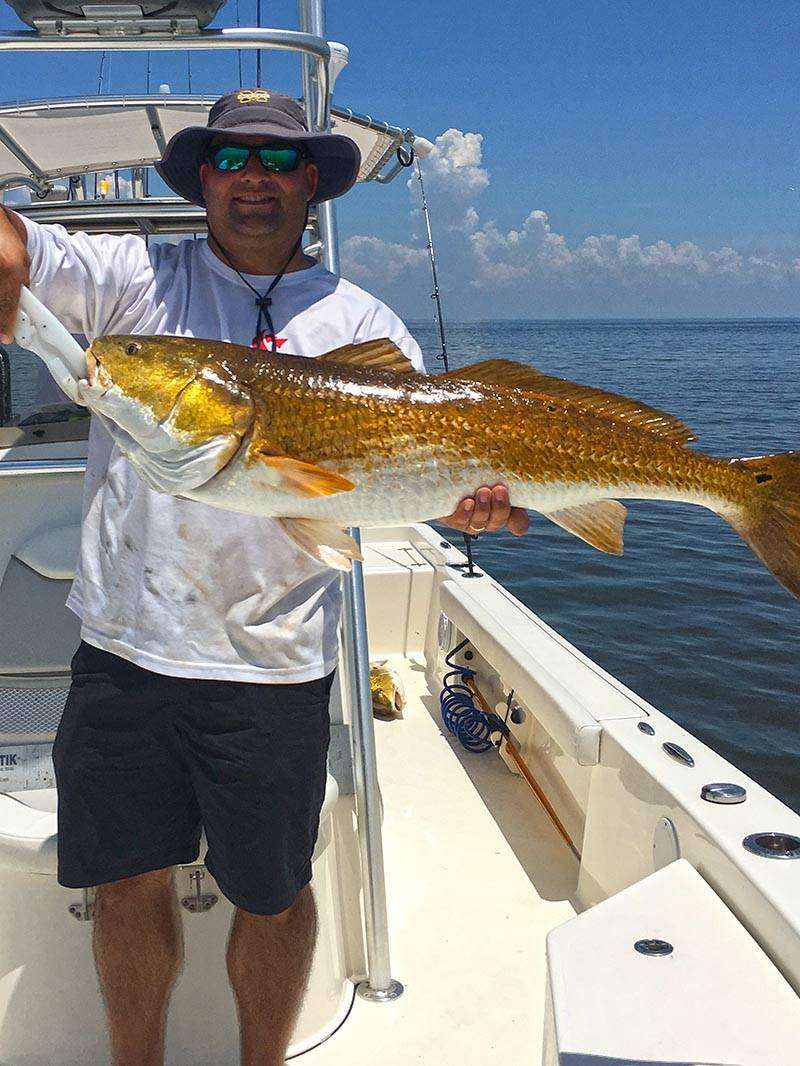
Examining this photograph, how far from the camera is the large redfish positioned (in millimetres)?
2154

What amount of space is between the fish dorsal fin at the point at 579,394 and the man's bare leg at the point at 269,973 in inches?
60.1

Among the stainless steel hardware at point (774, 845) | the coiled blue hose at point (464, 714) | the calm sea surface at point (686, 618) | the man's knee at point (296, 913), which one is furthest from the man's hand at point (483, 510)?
the coiled blue hose at point (464, 714)

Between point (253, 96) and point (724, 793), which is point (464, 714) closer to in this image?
point (724, 793)

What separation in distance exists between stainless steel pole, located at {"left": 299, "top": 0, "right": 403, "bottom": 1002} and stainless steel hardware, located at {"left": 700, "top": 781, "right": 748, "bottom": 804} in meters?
1.07

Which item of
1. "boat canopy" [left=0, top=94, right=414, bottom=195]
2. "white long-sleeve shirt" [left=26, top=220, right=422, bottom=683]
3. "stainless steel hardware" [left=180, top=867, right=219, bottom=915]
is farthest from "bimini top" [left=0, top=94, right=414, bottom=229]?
"stainless steel hardware" [left=180, top=867, right=219, bottom=915]

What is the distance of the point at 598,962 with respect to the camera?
2426 millimetres

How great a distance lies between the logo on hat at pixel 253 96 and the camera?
261cm

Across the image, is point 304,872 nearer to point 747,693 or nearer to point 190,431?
point 190,431

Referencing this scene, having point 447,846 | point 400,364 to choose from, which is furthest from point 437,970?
point 400,364

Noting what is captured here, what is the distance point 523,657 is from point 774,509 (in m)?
2.32

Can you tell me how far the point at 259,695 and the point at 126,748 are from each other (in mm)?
378

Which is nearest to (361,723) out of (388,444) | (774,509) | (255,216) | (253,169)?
(388,444)

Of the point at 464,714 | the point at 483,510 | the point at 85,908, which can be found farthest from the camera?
the point at 464,714

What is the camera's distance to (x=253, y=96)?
263 centimetres
